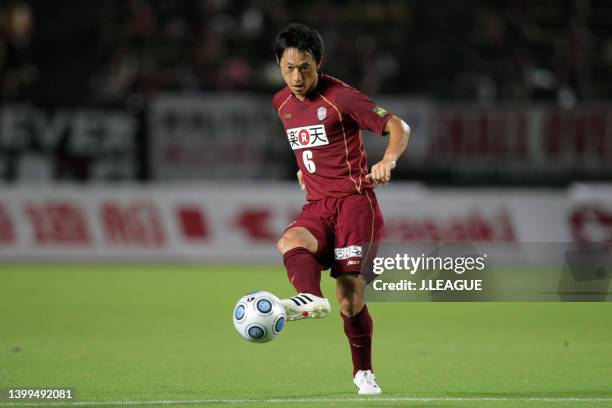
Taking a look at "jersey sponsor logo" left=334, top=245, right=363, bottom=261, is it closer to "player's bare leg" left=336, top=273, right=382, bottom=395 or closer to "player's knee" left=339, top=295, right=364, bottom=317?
"player's bare leg" left=336, top=273, right=382, bottom=395

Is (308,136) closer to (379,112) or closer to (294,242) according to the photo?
(379,112)

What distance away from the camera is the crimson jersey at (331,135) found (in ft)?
22.2

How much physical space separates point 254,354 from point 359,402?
9.04 ft

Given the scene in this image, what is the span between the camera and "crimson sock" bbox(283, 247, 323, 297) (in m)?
6.55

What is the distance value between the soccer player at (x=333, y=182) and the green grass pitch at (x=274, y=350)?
0.63 metres

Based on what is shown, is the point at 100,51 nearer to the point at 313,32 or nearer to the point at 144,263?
the point at 144,263

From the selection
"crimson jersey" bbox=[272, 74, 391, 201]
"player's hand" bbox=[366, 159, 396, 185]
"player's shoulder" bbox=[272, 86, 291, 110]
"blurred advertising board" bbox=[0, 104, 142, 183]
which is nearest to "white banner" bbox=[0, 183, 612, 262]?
"blurred advertising board" bbox=[0, 104, 142, 183]

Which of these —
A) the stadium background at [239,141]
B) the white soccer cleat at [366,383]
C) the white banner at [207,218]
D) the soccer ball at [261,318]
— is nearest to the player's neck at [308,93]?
the soccer ball at [261,318]

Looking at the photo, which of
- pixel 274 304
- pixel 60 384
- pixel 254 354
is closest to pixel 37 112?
pixel 254 354

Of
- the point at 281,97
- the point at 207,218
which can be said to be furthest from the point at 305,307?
the point at 207,218

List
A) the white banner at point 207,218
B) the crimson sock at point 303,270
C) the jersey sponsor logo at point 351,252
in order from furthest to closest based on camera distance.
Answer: the white banner at point 207,218 → the jersey sponsor logo at point 351,252 → the crimson sock at point 303,270

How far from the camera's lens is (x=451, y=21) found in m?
21.0

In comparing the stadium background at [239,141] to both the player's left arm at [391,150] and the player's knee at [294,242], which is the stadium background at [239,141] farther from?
the player's left arm at [391,150]

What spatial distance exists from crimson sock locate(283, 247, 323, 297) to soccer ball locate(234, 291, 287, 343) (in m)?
0.35
